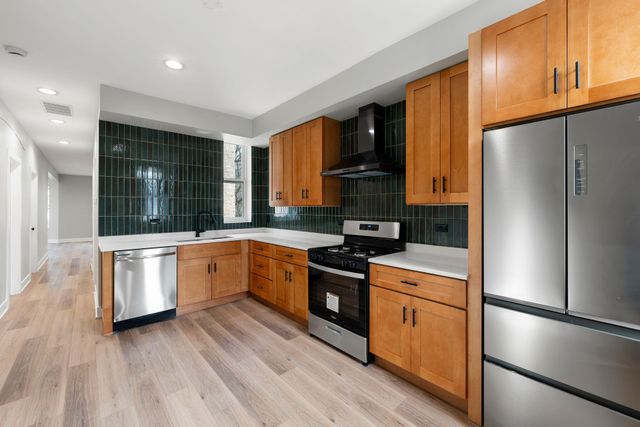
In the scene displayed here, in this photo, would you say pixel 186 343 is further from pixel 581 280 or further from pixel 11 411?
pixel 581 280

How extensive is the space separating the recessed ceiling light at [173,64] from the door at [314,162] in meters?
1.44

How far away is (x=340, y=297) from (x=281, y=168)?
2.06m

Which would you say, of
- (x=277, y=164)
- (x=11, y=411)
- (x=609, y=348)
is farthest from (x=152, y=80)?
(x=609, y=348)

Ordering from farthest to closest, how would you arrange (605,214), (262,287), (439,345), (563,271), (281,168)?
1. (281,168)
2. (262,287)
3. (439,345)
4. (563,271)
5. (605,214)

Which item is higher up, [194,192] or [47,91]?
[47,91]

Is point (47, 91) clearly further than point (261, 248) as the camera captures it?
No

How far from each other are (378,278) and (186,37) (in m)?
2.43

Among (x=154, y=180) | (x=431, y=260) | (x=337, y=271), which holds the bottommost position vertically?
(x=337, y=271)

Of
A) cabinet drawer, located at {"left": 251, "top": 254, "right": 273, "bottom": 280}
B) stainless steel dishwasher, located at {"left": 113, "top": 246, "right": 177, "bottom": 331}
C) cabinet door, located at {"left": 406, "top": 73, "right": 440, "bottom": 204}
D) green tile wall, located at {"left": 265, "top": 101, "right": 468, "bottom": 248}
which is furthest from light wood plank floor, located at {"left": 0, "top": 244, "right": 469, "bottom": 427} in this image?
cabinet door, located at {"left": 406, "top": 73, "right": 440, "bottom": 204}

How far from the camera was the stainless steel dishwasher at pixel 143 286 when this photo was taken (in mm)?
2918

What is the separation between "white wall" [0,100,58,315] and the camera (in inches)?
132

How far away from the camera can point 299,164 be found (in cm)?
353

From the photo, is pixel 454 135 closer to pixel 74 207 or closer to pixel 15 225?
pixel 15 225

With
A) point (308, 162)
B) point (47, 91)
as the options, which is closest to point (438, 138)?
point (308, 162)
